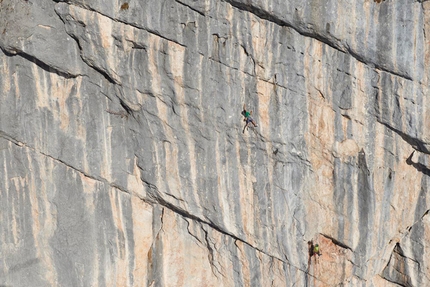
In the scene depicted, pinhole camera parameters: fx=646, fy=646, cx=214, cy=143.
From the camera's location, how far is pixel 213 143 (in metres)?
14.8

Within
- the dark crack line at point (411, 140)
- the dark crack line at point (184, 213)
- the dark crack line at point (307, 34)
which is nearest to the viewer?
the dark crack line at point (307, 34)

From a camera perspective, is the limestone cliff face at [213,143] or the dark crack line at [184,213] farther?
the dark crack line at [184,213]

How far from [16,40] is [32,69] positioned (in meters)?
0.77

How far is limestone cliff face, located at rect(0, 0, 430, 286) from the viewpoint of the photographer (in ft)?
45.3

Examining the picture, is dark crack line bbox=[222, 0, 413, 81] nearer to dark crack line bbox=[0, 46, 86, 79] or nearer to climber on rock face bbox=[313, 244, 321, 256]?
dark crack line bbox=[0, 46, 86, 79]

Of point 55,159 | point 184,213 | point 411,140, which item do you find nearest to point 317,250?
point 184,213

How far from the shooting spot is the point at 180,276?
16.5 meters

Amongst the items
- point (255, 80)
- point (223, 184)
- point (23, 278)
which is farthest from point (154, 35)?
point (23, 278)

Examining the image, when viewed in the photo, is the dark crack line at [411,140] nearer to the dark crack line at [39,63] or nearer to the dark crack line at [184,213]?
the dark crack line at [184,213]

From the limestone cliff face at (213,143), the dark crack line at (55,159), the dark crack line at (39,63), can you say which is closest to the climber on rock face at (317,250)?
the limestone cliff face at (213,143)

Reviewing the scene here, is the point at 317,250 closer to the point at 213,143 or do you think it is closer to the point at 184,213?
the point at 184,213

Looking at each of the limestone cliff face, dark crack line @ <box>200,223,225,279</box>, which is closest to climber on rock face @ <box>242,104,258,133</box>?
the limestone cliff face

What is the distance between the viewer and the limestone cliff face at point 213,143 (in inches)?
543

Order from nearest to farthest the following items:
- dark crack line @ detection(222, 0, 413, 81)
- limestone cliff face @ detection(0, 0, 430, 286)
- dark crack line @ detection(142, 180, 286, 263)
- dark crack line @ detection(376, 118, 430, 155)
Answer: dark crack line @ detection(222, 0, 413, 81) → limestone cliff face @ detection(0, 0, 430, 286) → dark crack line @ detection(376, 118, 430, 155) → dark crack line @ detection(142, 180, 286, 263)
